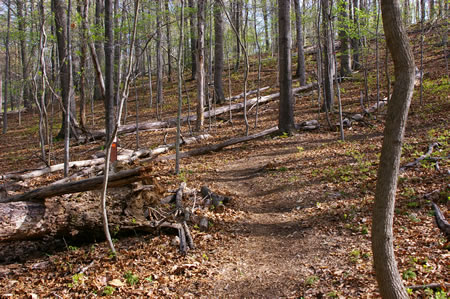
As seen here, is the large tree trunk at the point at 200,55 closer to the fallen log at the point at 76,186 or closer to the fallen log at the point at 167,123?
the fallen log at the point at 167,123

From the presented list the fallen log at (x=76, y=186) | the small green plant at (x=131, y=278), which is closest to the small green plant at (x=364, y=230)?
the small green plant at (x=131, y=278)

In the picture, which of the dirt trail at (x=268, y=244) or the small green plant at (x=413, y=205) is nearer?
the dirt trail at (x=268, y=244)

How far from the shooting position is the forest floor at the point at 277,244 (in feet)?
13.6

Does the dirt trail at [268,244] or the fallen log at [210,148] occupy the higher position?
the fallen log at [210,148]

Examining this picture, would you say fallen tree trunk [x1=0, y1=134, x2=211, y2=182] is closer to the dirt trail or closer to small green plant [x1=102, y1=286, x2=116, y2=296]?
the dirt trail

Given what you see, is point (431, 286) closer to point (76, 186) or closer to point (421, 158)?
point (76, 186)

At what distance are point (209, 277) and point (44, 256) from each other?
268 centimetres

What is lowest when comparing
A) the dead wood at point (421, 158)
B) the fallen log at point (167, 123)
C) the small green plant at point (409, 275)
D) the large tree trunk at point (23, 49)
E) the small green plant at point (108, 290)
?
the small green plant at point (108, 290)

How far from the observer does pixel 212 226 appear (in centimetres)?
606

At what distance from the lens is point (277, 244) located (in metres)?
5.29

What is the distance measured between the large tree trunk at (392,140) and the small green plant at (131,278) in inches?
123

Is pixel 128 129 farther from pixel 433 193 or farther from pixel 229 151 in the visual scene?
pixel 433 193

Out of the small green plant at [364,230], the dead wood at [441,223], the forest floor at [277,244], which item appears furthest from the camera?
the small green plant at [364,230]

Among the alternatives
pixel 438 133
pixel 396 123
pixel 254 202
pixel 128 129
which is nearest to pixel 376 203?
pixel 396 123
